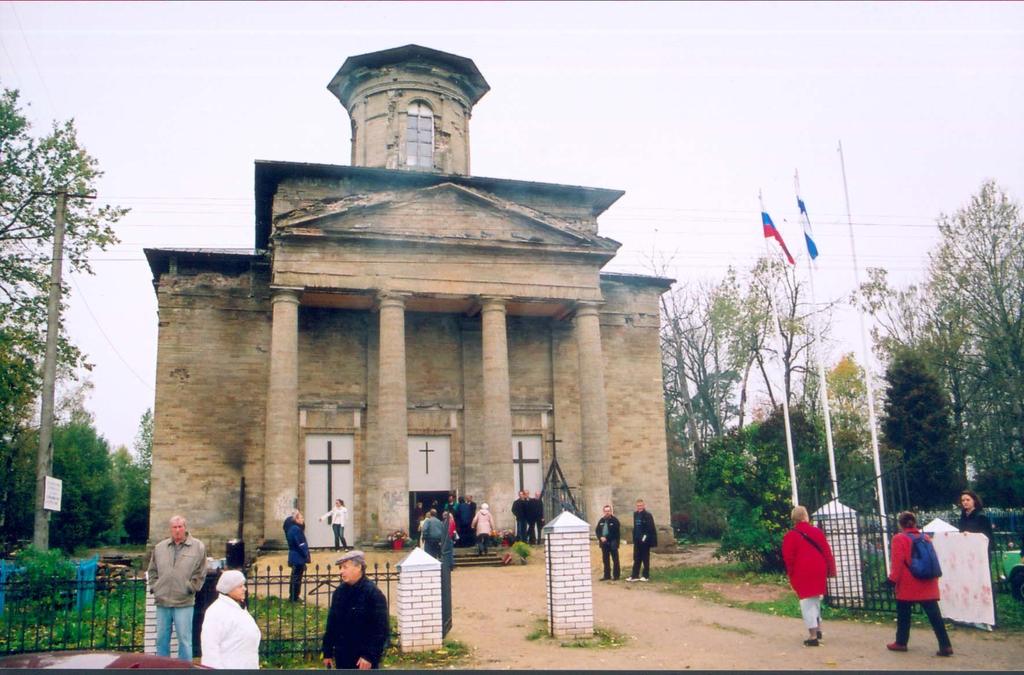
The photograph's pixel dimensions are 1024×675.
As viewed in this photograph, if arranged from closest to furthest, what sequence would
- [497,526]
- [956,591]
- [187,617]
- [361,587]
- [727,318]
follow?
[361,587] < [187,617] < [956,591] < [497,526] < [727,318]

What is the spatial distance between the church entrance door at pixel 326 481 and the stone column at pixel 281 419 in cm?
172

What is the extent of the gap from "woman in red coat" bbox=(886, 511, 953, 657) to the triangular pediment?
1551cm

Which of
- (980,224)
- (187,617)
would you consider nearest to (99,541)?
(187,617)

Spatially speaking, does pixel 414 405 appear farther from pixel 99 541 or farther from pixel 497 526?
pixel 99 541

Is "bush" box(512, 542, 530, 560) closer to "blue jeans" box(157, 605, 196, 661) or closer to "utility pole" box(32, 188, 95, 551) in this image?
"utility pole" box(32, 188, 95, 551)

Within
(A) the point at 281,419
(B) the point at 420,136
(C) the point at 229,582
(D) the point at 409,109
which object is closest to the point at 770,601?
(C) the point at 229,582

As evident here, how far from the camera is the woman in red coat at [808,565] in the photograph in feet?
33.9

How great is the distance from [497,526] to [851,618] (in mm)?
11289

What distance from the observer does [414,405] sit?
2550cm

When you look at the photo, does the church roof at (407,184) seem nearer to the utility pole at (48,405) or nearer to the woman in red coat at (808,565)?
the utility pole at (48,405)

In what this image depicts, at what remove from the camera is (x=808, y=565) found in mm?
10344

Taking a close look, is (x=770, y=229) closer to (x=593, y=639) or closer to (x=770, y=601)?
(x=770, y=601)

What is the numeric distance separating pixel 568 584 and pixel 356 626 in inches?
202

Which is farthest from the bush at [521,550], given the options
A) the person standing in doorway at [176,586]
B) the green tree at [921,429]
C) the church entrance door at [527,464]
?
the green tree at [921,429]
